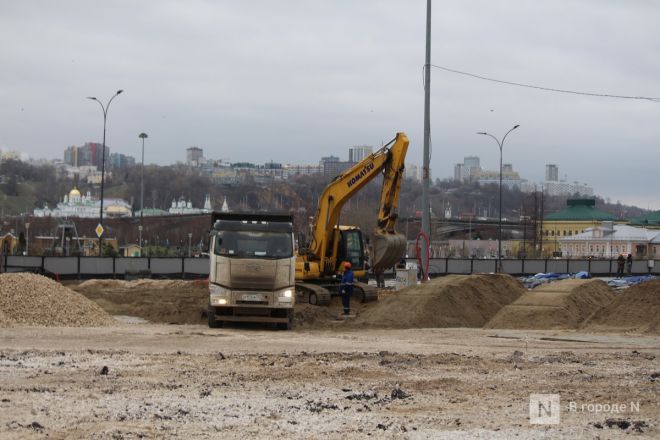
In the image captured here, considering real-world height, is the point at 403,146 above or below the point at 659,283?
above

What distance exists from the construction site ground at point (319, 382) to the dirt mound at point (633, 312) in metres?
0.27

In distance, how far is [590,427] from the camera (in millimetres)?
11445

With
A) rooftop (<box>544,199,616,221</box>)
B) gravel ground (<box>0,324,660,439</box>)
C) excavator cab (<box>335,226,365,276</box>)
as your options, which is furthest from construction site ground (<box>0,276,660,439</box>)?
rooftop (<box>544,199,616,221</box>)

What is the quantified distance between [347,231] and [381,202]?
1.64 meters

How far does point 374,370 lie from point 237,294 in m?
9.79

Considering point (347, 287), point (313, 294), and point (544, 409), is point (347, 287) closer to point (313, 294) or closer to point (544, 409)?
point (313, 294)

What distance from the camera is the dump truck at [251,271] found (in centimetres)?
2542

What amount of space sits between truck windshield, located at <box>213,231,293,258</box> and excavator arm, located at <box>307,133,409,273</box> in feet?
23.7

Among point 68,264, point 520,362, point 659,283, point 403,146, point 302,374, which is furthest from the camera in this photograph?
point 68,264

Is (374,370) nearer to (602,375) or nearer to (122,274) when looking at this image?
(602,375)

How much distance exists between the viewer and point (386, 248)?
106ft

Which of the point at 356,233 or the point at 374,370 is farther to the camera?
the point at 356,233

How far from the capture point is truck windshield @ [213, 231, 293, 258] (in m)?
25.6

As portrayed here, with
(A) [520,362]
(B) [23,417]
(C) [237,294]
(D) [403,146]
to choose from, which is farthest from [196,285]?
(B) [23,417]
